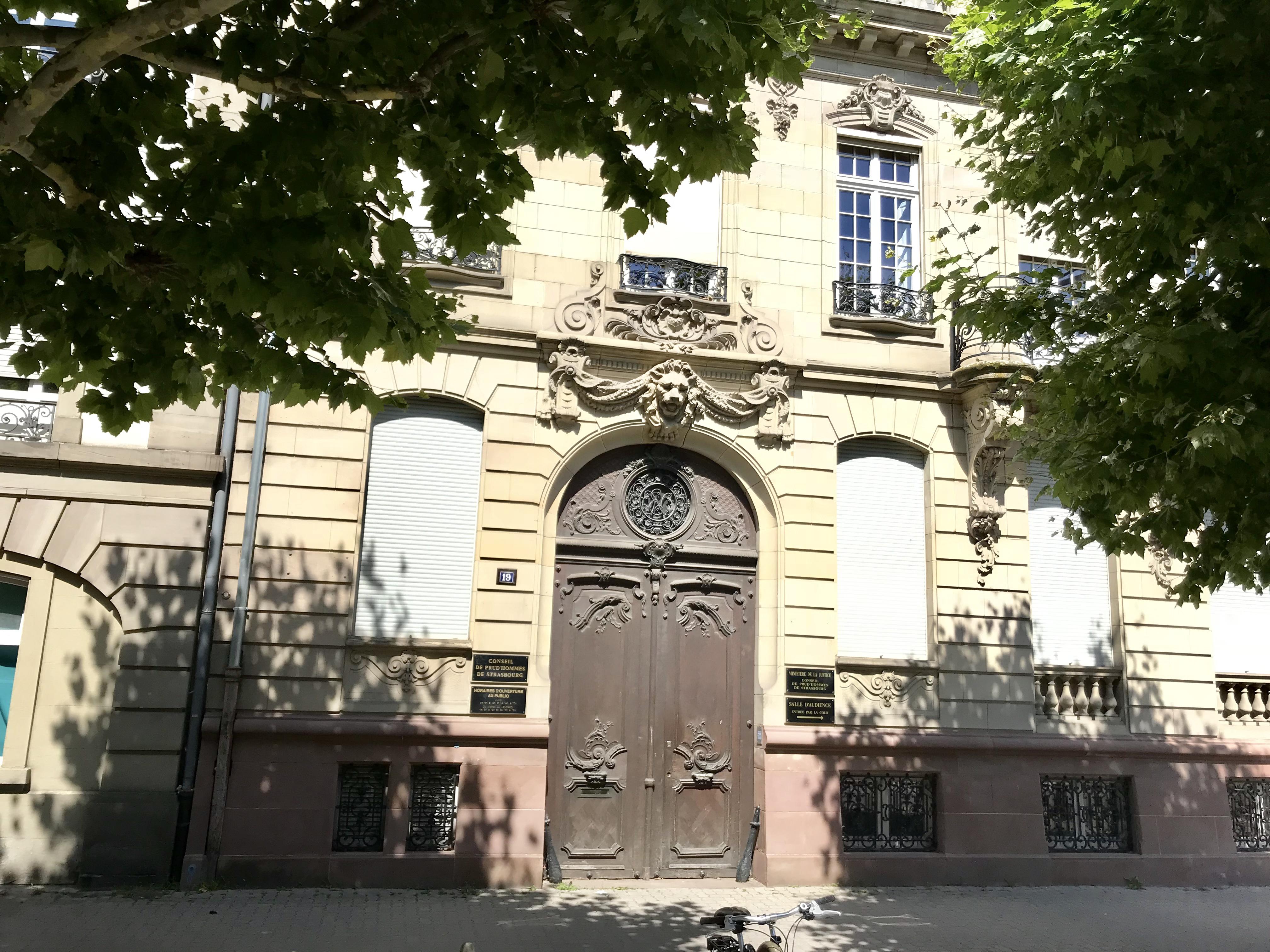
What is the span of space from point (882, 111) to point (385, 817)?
10.2 meters

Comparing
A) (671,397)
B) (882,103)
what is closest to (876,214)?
(882,103)

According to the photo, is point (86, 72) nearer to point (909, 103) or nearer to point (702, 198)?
point (702, 198)

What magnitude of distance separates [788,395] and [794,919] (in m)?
5.59

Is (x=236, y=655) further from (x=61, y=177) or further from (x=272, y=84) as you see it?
(x=272, y=84)

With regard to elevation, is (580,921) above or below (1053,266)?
below

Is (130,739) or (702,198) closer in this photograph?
(130,739)

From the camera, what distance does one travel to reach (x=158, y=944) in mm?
7680

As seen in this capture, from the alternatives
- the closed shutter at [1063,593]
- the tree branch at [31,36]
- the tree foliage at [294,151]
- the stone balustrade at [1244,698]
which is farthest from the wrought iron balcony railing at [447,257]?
the stone balustrade at [1244,698]

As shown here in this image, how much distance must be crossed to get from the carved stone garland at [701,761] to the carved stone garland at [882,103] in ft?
25.5

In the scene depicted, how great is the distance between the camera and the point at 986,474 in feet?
39.1

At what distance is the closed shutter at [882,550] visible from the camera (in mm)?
11602

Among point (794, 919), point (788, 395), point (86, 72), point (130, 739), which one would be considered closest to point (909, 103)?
point (788, 395)

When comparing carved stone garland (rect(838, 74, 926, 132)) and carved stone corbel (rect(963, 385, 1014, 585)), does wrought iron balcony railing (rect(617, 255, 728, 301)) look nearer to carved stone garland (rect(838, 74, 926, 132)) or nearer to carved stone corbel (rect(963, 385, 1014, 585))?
carved stone garland (rect(838, 74, 926, 132))

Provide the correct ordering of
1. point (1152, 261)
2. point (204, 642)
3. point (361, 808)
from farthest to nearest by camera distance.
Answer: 1. point (361, 808)
2. point (204, 642)
3. point (1152, 261)
